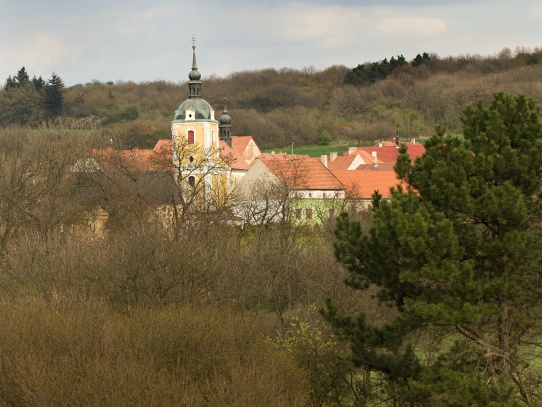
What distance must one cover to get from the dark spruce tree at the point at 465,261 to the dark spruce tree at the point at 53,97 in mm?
93862

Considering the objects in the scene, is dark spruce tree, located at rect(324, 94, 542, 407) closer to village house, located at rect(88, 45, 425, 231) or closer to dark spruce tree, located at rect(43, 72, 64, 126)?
village house, located at rect(88, 45, 425, 231)

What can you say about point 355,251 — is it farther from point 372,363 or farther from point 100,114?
point 100,114

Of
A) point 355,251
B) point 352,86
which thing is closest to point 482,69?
point 352,86

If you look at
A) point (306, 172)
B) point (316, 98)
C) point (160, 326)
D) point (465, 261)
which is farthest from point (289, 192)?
point (316, 98)

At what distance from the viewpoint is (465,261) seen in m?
14.1

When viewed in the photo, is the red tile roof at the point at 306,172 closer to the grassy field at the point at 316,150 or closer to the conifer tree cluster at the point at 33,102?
the grassy field at the point at 316,150

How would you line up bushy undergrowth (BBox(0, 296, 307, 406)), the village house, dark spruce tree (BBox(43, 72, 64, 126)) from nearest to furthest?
bushy undergrowth (BBox(0, 296, 307, 406))
the village house
dark spruce tree (BBox(43, 72, 64, 126))

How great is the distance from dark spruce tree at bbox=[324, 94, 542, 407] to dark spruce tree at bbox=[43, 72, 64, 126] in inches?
3695

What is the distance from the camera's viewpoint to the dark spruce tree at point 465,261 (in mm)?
13555

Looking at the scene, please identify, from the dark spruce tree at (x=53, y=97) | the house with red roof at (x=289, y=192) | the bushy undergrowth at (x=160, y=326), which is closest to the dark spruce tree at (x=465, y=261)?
the bushy undergrowth at (x=160, y=326)

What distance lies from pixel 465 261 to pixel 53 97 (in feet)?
321

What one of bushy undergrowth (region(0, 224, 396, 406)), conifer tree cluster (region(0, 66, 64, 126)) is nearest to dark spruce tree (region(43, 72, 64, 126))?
conifer tree cluster (region(0, 66, 64, 126))

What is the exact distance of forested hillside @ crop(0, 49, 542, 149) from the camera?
98.4 meters

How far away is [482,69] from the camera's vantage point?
399ft
